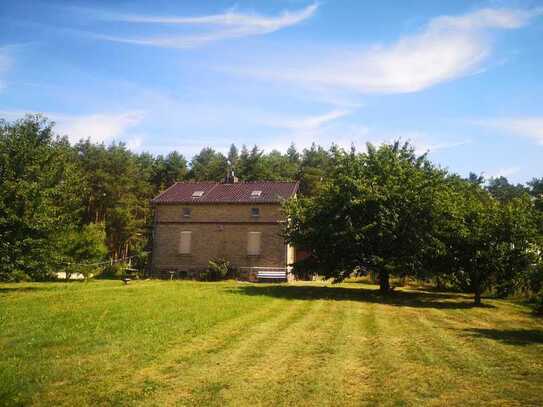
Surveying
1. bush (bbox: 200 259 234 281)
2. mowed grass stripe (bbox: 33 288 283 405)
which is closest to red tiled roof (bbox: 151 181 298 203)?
bush (bbox: 200 259 234 281)

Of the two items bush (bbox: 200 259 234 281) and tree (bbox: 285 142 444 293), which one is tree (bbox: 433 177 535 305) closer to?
tree (bbox: 285 142 444 293)

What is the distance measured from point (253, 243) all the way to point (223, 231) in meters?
3.05

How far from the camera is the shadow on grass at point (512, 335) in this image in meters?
11.6

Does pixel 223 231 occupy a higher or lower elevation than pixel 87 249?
higher

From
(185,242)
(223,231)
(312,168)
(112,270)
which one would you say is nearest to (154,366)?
(223,231)

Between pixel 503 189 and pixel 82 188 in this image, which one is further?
pixel 503 189

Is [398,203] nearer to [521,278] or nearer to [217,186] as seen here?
[521,278]

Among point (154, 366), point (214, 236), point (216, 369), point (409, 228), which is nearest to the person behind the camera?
point (216, 369)

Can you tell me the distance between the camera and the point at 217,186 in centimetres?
4269

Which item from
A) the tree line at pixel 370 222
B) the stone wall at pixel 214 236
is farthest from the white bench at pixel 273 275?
the tree line at pixel 370 222

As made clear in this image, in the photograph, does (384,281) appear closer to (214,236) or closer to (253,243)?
(253,243)

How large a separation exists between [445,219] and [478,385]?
53.1 ft

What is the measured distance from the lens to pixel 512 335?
12531mm

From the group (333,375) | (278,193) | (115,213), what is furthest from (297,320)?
(115,213)
